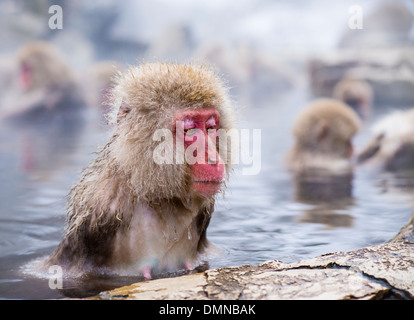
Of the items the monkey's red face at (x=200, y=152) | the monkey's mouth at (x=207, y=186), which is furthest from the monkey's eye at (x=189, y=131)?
the monkey's mouth at (x=207, y=186)

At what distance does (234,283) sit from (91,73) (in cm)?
916

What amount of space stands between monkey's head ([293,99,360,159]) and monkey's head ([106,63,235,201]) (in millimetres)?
3391

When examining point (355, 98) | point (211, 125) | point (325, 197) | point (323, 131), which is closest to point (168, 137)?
point (211, 125)

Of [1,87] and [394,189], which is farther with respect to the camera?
[1,87]

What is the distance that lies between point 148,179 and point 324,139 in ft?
11.8

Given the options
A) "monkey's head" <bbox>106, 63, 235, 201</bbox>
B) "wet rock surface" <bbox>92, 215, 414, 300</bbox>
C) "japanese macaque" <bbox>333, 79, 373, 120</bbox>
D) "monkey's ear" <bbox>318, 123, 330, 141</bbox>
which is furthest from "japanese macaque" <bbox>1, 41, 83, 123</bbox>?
"wet rock surface" <bbox>92, 215, 414, 300</bbox>

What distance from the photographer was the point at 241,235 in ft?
10.4

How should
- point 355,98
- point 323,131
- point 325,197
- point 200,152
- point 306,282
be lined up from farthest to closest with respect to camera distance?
point 355,98, point 323,131, point 325,197, point 200,152, point 306,282

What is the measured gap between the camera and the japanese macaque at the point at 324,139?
5.50 meters

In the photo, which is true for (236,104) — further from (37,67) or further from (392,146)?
(37,67)

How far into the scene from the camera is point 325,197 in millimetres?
4336
